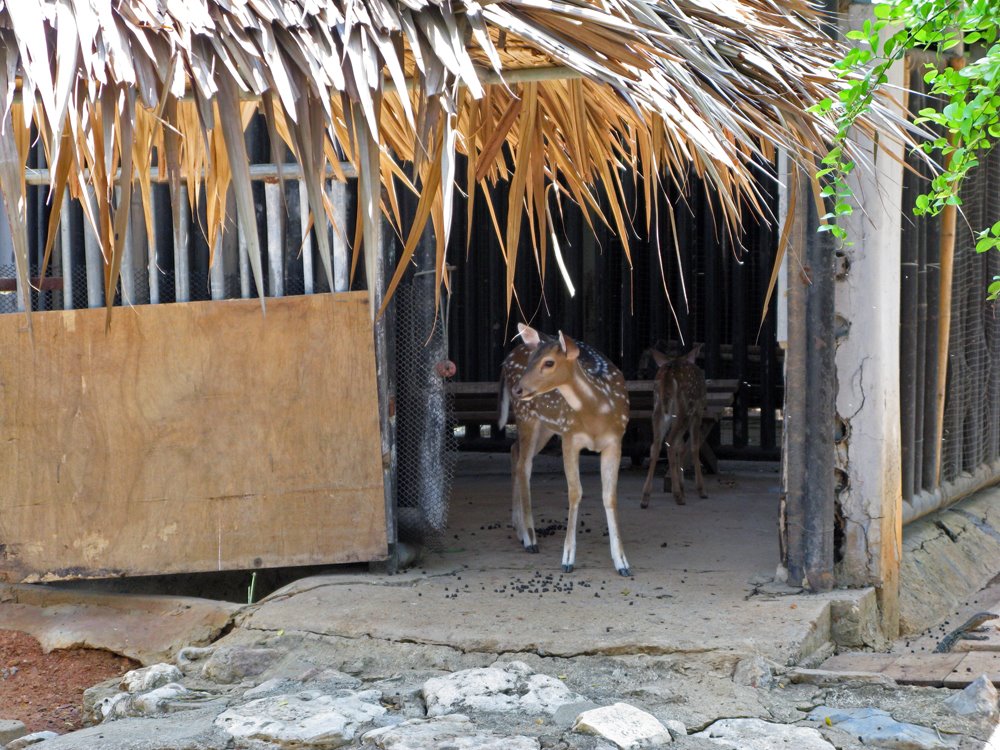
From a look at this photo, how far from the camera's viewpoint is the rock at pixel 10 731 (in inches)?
220

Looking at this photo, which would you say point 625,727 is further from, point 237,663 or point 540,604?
point 237,663

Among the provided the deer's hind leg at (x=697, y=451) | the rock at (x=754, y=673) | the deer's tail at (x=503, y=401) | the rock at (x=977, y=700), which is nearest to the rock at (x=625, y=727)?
the rock at (x=754, y=673)

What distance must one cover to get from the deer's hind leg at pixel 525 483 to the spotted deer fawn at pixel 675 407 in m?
1.30

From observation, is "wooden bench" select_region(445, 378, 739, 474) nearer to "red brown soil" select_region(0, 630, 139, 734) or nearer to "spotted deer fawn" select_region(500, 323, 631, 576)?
"spotted deer fawn" select_region(500, 323, 631, 576)

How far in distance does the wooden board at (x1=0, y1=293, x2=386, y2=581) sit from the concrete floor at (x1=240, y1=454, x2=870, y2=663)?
453 mm

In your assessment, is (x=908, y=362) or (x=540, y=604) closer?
(x=540, y=604)

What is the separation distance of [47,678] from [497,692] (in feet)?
8.67

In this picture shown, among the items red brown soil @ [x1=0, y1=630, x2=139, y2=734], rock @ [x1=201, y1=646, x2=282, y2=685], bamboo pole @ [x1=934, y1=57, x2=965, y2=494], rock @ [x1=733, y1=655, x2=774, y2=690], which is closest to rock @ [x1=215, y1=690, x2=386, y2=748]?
rock @ [x1=201, y1=646, x2=282, y2=685]

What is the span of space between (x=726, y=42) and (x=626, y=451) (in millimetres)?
6548

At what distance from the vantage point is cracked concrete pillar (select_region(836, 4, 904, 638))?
20.7 ft

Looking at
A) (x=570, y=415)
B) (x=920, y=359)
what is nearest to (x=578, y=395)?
(x=570, y=415)

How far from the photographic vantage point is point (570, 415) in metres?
7.48

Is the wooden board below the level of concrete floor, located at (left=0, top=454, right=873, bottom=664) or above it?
above

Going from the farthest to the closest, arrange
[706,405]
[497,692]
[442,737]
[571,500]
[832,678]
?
[706,405] < [571,500] < [832,678] < [497,692] < [442,737]
